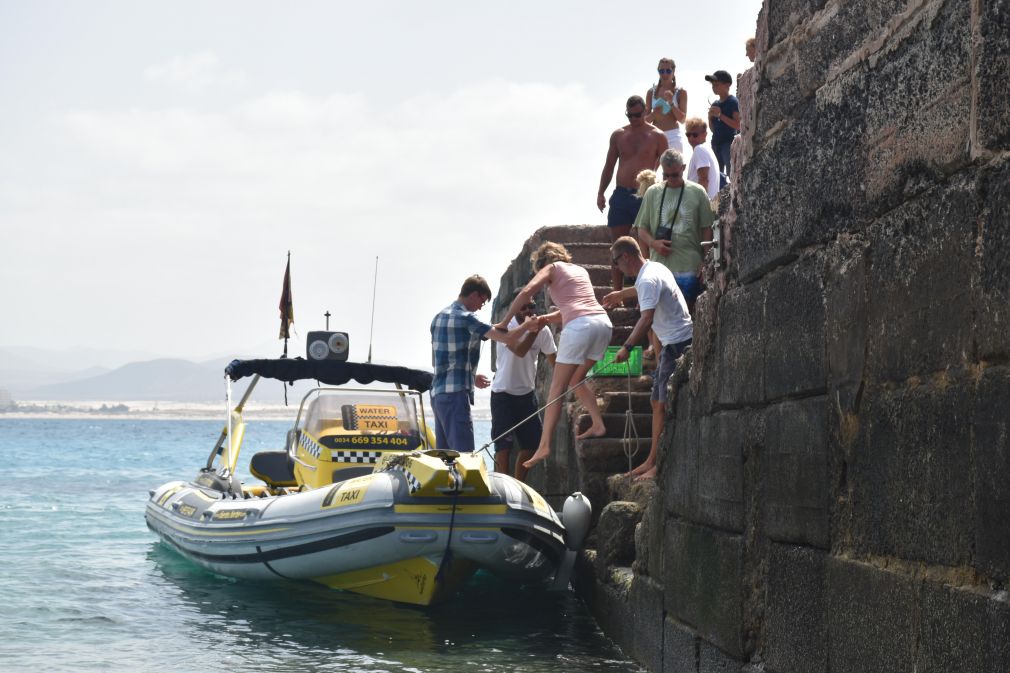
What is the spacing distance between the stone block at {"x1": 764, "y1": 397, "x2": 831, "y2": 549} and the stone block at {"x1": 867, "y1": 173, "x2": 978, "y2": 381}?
18.7 inches

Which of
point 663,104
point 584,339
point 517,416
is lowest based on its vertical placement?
point 517,416

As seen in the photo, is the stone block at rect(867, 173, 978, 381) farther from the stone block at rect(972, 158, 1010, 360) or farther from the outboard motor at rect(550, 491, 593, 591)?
the outboard motor at rect(550, 491, 593, 591)

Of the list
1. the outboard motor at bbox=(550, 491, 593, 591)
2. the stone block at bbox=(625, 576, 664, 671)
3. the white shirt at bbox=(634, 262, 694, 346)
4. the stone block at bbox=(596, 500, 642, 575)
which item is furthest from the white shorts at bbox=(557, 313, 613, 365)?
the stone block at bbox=(625, 576, 664, 671)

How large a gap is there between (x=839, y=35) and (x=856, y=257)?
0.87 metres

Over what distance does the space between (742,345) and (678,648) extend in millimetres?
1638

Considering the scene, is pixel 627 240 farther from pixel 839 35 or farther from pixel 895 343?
pixel 895 343

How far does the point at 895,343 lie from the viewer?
3.75 m

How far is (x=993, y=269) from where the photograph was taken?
125 inches

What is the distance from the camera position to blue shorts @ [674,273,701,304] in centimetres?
936

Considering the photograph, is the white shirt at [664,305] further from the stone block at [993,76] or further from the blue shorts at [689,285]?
the stone block at [993,76]

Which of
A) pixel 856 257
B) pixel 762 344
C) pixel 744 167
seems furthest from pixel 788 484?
pixel 744 167

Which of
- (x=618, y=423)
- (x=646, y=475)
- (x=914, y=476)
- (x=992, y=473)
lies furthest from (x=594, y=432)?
(x=992, y=473)

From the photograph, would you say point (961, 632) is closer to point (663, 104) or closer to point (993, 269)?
point (993, 269)

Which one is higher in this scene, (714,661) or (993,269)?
(993,269)
